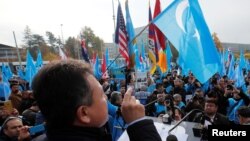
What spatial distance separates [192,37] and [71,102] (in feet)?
12.5

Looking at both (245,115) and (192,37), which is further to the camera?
(192,37)

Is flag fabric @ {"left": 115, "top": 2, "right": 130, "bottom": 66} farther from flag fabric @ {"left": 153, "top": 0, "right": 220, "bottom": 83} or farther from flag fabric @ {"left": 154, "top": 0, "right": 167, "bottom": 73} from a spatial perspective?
flag fabric @ {"left": 153, "top": 0, "right": 220, "bottom": 83}

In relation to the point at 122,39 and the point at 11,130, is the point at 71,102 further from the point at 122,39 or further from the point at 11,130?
the point at 122,39

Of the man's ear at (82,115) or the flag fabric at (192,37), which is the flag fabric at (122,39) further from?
the man's ear at (82,115)

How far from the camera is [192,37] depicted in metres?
4.59

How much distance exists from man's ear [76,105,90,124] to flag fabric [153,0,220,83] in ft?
11.5

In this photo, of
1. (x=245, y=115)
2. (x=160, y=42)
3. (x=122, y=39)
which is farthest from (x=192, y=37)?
(x=122, y=39)

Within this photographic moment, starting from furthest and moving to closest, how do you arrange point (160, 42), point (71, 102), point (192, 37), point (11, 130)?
point (160, 42), point (192, 37), point (11, 130), point (71, 102)

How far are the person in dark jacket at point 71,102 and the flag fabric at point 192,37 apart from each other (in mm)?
3445

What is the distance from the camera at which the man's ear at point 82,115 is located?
42.7 inches

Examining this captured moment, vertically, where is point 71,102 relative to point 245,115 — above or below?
above

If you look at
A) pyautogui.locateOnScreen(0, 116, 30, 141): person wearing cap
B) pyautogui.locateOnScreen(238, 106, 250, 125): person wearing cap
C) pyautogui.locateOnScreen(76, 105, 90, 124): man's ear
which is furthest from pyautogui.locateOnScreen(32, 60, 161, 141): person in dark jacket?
pyautogui.locateOnScreen(238, 106, 250, 125): person wearing cap

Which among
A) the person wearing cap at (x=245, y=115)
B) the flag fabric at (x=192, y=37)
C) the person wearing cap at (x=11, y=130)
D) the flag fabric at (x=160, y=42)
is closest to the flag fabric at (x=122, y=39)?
the flag fabric at (x=160, y=42)

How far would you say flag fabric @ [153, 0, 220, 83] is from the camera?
439 centimetres
